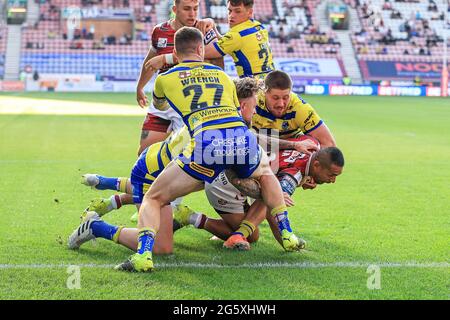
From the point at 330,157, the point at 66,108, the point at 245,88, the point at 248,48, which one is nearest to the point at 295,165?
the point at 330,157

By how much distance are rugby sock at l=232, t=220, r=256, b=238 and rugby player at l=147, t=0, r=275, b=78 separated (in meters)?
2.00

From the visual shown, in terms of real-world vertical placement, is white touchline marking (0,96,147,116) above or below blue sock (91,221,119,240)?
below

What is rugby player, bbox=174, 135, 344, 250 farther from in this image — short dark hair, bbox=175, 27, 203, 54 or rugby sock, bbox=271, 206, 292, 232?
short dark hair, bbox=175, 27, 203, 54

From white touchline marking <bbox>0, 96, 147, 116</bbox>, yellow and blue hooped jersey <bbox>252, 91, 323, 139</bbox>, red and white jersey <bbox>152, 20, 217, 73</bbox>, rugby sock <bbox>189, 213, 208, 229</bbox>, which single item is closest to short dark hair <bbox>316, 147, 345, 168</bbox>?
yellow and blue hooped jersey <bbox>252, 91, 323, 139</bbox>

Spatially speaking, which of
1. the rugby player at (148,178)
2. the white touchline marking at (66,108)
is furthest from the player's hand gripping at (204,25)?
the white touchline marking at (66,108)

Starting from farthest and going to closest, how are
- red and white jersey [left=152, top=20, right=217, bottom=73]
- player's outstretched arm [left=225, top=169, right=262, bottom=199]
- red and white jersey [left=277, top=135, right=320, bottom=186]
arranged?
A: 1. red and white jersey [left=152, top=20, right=217, bottom=73]
2. red and white jersey [left=277, top=135, right=320, bottom=186]
3. player's outstretched arm [left=225, top=169, right=262, bottom=199]

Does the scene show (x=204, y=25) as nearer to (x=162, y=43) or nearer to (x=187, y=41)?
(x=162, y=43)

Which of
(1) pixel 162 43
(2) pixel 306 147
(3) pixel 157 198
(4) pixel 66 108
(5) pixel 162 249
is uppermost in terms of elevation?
(1) pixel 162 43

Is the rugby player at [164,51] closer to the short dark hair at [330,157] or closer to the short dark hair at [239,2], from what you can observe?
the short dark hair at [239,2]

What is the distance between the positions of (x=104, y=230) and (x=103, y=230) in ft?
0.04

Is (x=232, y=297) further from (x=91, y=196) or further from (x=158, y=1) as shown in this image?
(x=158, y=1)

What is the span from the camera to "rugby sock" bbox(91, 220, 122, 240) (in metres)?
5.94

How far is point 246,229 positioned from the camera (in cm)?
630
